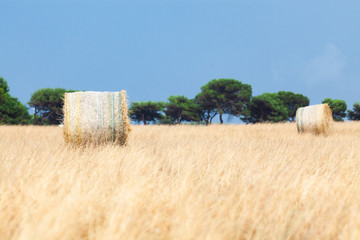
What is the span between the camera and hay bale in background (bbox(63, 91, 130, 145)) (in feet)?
21.1

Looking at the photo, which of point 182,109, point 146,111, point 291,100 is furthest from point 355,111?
point 146,111

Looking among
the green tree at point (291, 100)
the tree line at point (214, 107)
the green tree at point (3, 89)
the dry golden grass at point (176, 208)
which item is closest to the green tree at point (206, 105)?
the tree line at point (214, 107)

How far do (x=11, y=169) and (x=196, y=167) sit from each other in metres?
2.60

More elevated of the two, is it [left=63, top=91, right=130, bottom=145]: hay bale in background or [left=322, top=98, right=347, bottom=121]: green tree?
[left=322, top=98, right=347, bottom=121]: green tree

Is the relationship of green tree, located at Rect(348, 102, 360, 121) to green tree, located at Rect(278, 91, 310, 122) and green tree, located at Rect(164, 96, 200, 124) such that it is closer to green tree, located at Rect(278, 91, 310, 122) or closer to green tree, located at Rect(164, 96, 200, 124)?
green tree, located at Rect(278, 91, 310, 122)

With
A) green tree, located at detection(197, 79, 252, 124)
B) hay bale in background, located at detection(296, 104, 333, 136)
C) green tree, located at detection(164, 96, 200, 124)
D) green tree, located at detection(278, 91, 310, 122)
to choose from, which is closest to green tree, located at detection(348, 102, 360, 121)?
green tree, located at detection(278, 91, 310, 122)

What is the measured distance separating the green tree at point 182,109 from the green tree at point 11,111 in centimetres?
1904

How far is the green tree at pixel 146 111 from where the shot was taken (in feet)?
143

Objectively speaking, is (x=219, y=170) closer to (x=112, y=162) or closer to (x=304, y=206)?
(x=304, y=206)

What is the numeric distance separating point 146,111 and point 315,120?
35014 mm

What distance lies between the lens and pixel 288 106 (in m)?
48.1

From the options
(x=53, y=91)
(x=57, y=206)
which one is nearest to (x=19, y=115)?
(x=53, y=91)

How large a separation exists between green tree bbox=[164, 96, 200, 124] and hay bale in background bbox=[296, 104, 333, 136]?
1176 inches

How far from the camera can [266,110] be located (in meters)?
41.0
